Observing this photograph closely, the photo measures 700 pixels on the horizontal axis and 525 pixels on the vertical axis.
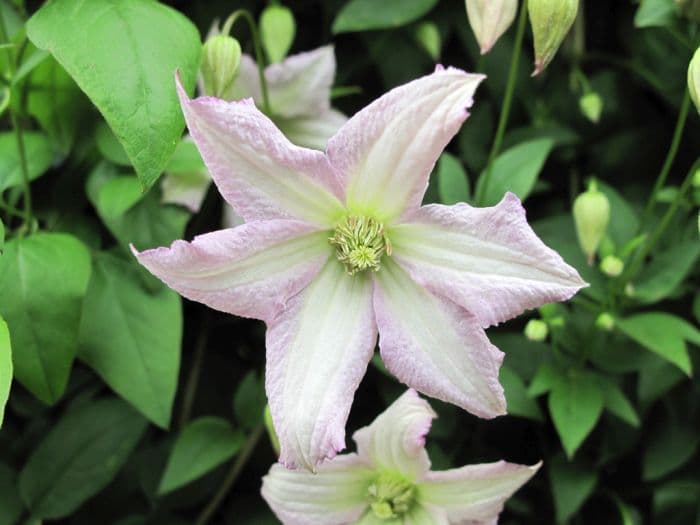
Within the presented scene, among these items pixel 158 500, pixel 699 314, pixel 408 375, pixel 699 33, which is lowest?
pixel 158 500

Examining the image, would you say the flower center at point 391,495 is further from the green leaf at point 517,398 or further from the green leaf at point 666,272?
the green leaf at point 666,272

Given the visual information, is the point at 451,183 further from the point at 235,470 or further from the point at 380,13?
the point at 235,470

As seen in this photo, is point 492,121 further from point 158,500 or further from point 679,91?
point 158,500

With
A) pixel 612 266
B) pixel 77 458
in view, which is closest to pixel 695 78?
pixel 612 266

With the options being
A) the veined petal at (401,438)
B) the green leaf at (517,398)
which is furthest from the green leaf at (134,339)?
the green leaf at (517,398)

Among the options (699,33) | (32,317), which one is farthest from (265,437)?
(699,33)
